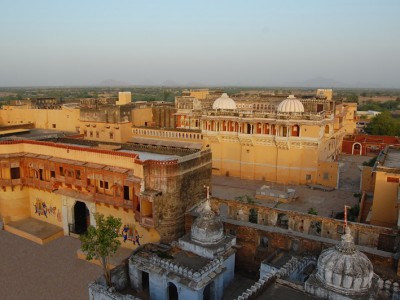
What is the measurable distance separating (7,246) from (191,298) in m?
13.8

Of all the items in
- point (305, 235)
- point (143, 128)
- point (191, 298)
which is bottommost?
point (191, 298)

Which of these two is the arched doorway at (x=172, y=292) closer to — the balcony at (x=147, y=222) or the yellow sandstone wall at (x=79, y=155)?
the balcony at (x=147, y=222)

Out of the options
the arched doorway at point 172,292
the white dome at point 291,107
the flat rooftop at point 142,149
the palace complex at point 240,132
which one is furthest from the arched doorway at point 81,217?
the white dome at point 291,107

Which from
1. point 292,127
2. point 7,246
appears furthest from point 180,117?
point 7,246

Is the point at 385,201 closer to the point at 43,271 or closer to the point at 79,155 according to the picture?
the point at 79,155

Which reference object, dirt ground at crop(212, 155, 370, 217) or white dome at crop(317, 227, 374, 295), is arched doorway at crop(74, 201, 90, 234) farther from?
white dome at crop(317, 227, 374, 295)

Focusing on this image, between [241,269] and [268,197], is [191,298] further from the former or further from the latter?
[268,197]

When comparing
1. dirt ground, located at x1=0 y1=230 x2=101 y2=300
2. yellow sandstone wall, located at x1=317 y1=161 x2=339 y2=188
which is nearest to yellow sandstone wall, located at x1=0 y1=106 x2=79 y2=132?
dirt ground, located at x1=0 y1=230 x2=101 y2=300

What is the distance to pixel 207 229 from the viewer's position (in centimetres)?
1561

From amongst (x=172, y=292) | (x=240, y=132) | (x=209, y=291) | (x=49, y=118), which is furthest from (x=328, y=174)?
(x=49, y=118)

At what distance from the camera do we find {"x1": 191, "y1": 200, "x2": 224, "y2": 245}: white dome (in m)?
15.6

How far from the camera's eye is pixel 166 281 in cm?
1413

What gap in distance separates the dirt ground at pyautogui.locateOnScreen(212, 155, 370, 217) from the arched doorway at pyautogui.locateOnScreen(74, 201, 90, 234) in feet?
38.5

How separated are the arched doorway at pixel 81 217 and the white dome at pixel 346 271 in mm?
16384
